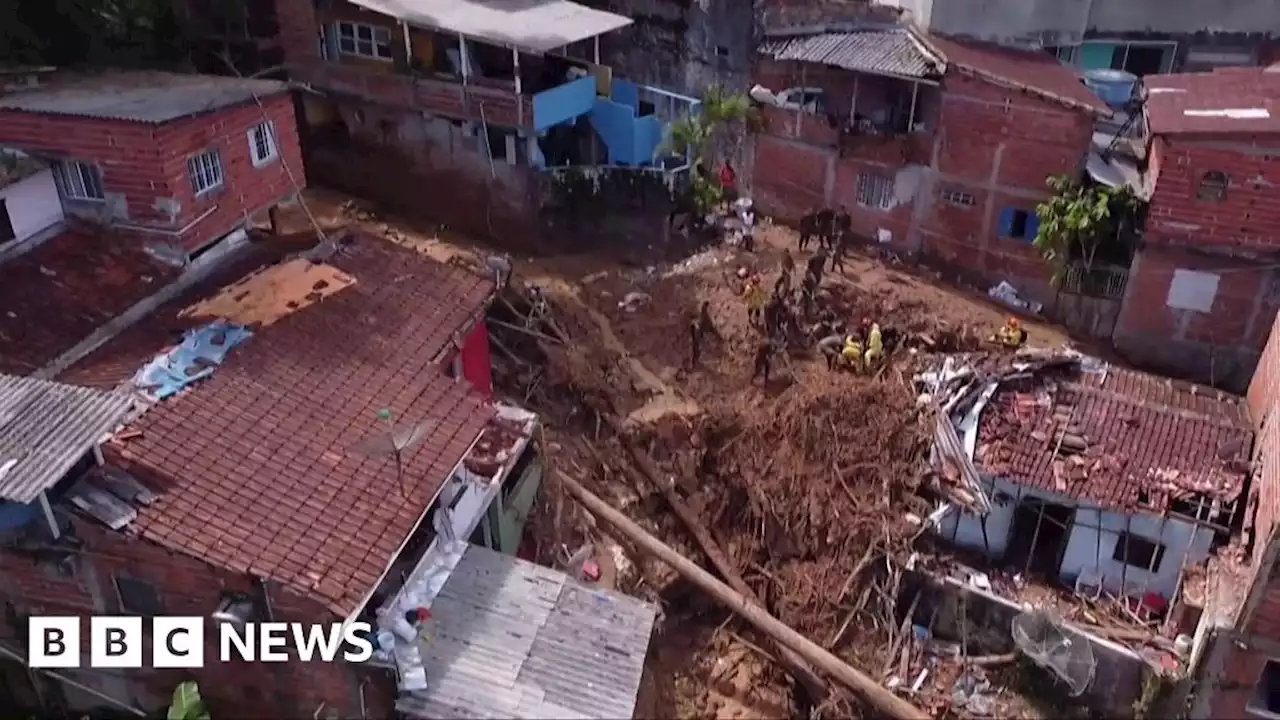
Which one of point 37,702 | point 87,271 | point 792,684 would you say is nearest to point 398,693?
point 37,702

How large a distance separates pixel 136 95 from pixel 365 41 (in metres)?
11.5

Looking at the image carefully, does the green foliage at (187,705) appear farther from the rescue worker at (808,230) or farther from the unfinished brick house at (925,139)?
the unfinished brick house at (925,139)

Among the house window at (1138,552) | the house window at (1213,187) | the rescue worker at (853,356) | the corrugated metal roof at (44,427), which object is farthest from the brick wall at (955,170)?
the corrugated metal roof at (44,427)

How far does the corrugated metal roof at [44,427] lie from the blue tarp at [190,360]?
171 cm

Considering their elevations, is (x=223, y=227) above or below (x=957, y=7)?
below

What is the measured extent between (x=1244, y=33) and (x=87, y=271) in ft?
114

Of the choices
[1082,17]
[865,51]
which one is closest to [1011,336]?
[865,51]

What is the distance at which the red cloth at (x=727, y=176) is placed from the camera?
3347 centimetres

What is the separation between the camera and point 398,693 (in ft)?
47.1

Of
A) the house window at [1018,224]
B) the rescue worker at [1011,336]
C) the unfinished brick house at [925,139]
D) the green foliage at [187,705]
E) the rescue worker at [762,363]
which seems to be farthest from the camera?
the house window at [1018,224]

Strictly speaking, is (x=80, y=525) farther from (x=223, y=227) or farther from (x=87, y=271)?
(x=223, y=227)

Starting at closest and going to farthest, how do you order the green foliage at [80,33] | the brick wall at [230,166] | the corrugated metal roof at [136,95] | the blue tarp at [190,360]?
the blue tarp at [190,360], the corrugated metal roof at [136,95], the brick wall at [230,166], the green foliage at [80,33]

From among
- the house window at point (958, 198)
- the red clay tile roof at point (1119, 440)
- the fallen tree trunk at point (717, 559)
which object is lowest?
the fallen tree trunk at point (717, 559)

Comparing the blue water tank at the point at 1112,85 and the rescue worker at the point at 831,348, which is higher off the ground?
the blue water tank at the point at 1112,85
